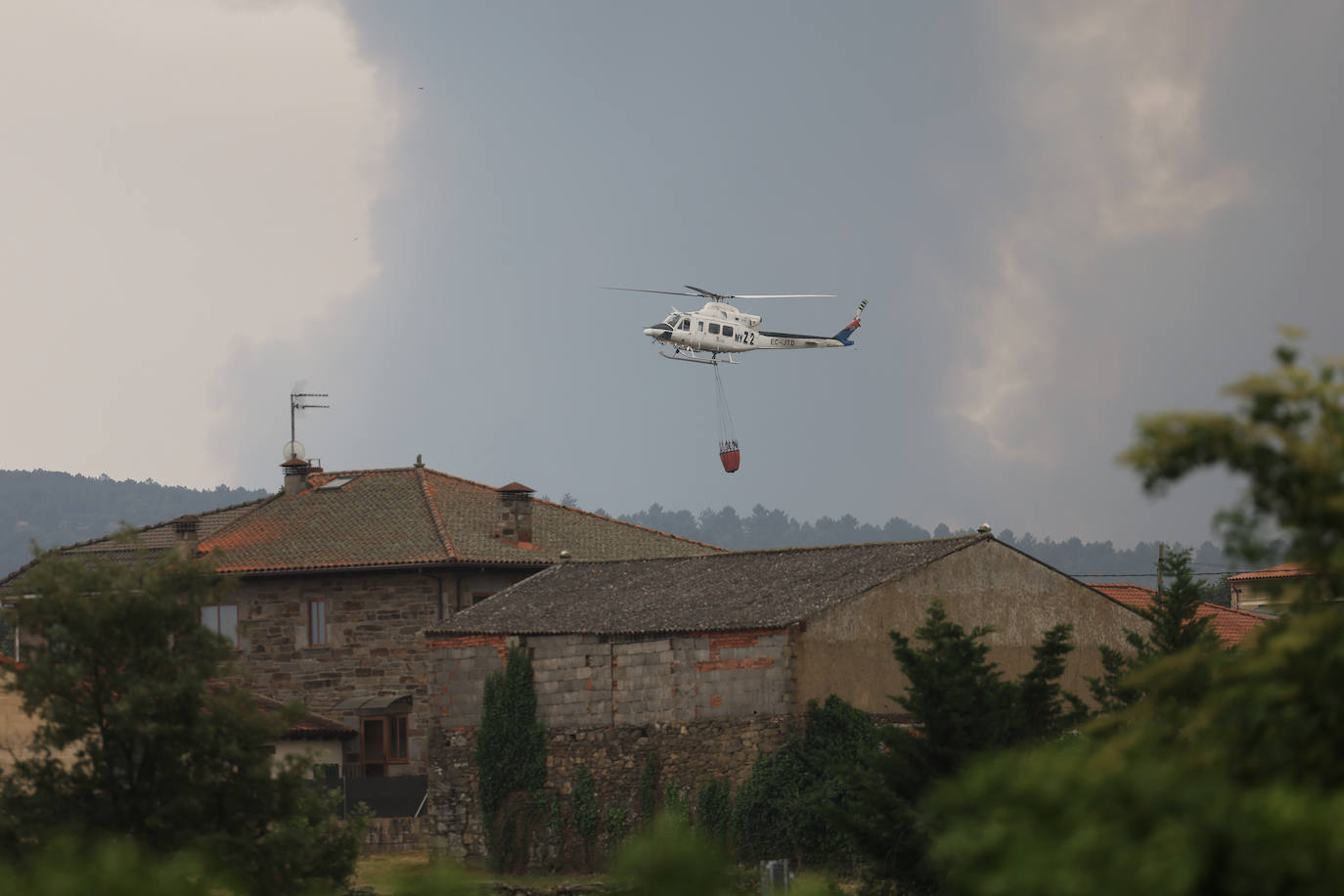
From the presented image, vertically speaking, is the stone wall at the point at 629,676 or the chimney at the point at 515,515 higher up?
the chimney at the point at 515,515

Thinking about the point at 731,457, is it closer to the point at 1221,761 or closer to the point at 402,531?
the point at 402,531

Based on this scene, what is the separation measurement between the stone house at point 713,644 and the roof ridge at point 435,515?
224 inches

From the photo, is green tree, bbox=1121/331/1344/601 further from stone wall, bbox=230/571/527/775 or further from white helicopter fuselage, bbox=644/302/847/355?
white helicopter fuselage, bbox=644/302/847/355

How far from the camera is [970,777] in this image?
7141 mm

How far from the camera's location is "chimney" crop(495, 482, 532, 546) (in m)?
44.8

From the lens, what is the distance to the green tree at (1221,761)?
6.22 m

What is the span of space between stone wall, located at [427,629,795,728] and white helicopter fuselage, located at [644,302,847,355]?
2155 cm

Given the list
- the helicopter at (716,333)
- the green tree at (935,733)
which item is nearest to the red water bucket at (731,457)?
the helicopter at (716,333)

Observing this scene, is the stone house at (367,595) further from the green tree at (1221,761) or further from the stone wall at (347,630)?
the green tree at (1221,761)

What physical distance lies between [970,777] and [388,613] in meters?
35.7

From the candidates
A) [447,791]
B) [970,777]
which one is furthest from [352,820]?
[447,791]

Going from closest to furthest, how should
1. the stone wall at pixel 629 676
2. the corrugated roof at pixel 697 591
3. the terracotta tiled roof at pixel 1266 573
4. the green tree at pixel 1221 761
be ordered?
the green tree at pixel 1221 761 < the stone wall at pixel 629 676 < the corrugated roof at pixel 697 591 < the terracotta tiled roof at pixel 1266 573

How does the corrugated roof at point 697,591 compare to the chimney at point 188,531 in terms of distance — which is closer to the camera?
the corrugated roof at point 697,591

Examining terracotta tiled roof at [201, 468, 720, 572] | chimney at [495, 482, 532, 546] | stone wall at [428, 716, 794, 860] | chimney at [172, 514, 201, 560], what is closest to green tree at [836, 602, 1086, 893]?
stone wall at [428, 716, 794, 860]
